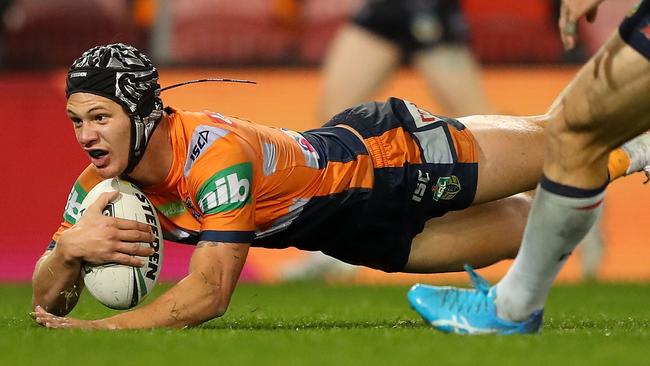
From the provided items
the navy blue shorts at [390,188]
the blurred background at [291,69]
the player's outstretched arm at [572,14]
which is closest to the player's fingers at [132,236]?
the navy blue shorts at [390,188]

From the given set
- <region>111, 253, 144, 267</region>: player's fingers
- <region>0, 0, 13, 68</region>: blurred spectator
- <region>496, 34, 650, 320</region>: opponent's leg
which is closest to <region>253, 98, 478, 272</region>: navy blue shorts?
<region>111, 253, 144, 267</region>: player's fingers

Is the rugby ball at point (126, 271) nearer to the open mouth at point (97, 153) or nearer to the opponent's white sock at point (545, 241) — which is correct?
the open mouth at point (97, 153)

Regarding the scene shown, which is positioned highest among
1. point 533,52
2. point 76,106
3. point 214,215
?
point 76,106

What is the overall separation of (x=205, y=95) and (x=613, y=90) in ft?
23.2

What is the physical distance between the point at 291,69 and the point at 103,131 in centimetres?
609

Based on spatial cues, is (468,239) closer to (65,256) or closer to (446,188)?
(446,188)

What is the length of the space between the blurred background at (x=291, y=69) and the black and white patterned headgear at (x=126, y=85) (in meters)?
4.54

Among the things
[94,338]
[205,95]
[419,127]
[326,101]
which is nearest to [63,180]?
[205,95]

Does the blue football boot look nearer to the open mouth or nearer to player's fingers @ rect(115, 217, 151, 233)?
player's fingers @ rect(115, 217, 151, 233)

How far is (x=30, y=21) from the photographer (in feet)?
40.8

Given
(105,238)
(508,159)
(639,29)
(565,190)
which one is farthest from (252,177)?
(639,29)

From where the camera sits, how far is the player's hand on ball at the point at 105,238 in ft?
18.6

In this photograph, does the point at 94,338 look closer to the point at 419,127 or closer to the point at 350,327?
the point at 350,327

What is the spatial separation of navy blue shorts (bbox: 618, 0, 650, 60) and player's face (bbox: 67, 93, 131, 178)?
2.07m
